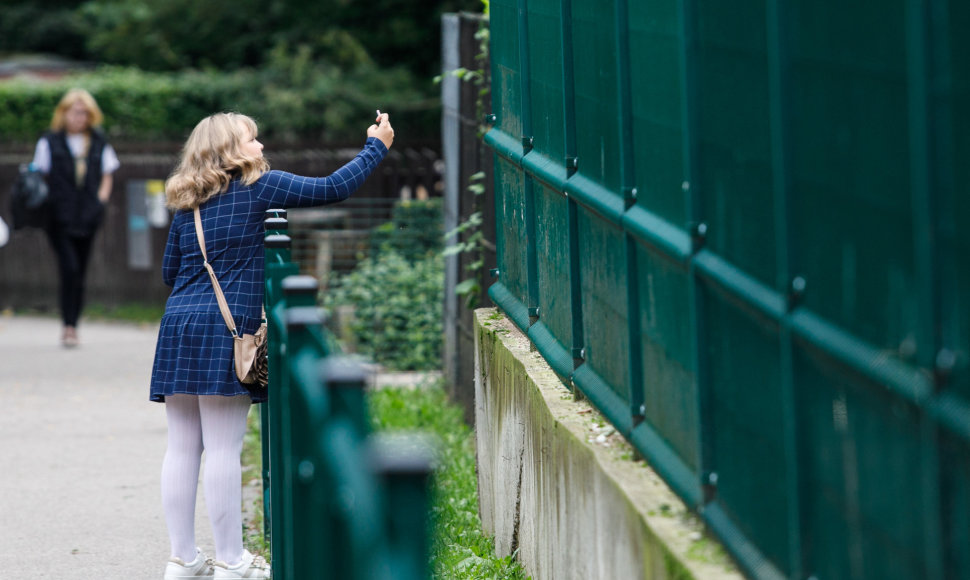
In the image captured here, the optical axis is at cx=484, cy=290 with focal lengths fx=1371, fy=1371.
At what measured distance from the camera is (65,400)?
9320 millimetres

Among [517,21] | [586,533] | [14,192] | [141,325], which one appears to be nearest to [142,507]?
[517,21]

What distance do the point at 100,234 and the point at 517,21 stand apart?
10.5 metres

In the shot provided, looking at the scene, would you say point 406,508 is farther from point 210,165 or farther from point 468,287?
point 468,287

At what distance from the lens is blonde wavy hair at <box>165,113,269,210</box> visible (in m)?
4.55

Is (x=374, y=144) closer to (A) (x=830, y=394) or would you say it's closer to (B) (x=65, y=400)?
(A) (x=830, y=394)

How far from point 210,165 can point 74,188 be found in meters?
7.34

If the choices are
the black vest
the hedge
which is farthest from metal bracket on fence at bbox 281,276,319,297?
the hedge

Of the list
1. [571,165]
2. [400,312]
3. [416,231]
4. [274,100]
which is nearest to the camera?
[571,165]

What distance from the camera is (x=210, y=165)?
4.57 metres

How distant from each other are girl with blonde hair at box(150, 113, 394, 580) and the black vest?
711 cm

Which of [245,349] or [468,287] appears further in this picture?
[468,287]

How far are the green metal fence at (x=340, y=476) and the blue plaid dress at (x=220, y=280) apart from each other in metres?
1.19

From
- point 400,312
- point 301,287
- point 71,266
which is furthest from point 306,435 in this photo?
point 71,266

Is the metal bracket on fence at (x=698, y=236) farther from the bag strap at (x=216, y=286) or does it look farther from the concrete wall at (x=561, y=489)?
the bag strap at (x=216, y=286)
